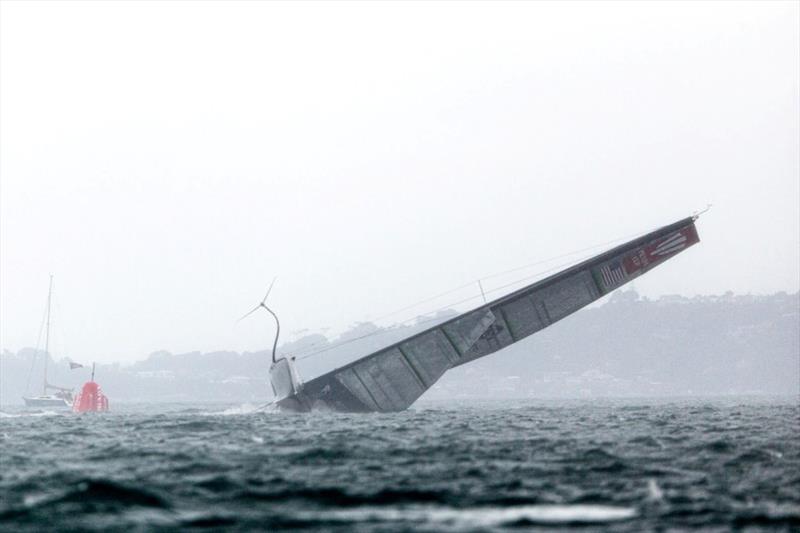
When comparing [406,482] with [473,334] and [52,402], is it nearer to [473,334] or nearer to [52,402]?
[473,334]

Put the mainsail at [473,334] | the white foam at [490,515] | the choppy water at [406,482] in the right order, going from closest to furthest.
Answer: the white foam at [490,515] < the choppy water at [406,482] < the mainsail at [473,334]

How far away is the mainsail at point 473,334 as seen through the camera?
140 ft

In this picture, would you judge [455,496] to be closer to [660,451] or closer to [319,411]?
[660,451]

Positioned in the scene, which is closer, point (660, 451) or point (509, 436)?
point (660, 451)

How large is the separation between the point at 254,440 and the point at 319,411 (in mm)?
21567

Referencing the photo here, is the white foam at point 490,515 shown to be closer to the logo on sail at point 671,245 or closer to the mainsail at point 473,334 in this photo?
the mainsail at point 473,334

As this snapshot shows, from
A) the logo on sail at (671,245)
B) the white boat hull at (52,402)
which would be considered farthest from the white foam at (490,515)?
the white boat hull at (52,402)

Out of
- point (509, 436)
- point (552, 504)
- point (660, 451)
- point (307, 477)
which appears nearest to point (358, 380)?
point (509, 436)

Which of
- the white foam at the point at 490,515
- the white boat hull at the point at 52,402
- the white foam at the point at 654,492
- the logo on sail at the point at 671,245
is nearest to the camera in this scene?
the white foam at the point at 490,515

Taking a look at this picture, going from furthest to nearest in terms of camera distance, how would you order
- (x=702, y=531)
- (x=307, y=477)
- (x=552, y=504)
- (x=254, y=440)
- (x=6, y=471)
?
(x=254, y=440) < (x=6, y=471) < (x=307, y=477) < (x=552, y=504) < (x=702, y=531)

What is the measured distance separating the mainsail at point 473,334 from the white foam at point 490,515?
1240 inches

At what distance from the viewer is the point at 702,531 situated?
366 inches

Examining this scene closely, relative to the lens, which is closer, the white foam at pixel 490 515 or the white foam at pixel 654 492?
the white foam at pixel 490 515

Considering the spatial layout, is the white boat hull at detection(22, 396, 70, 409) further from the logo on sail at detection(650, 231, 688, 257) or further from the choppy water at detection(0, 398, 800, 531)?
the choppy water at detection(0, 398, 800, 531)
